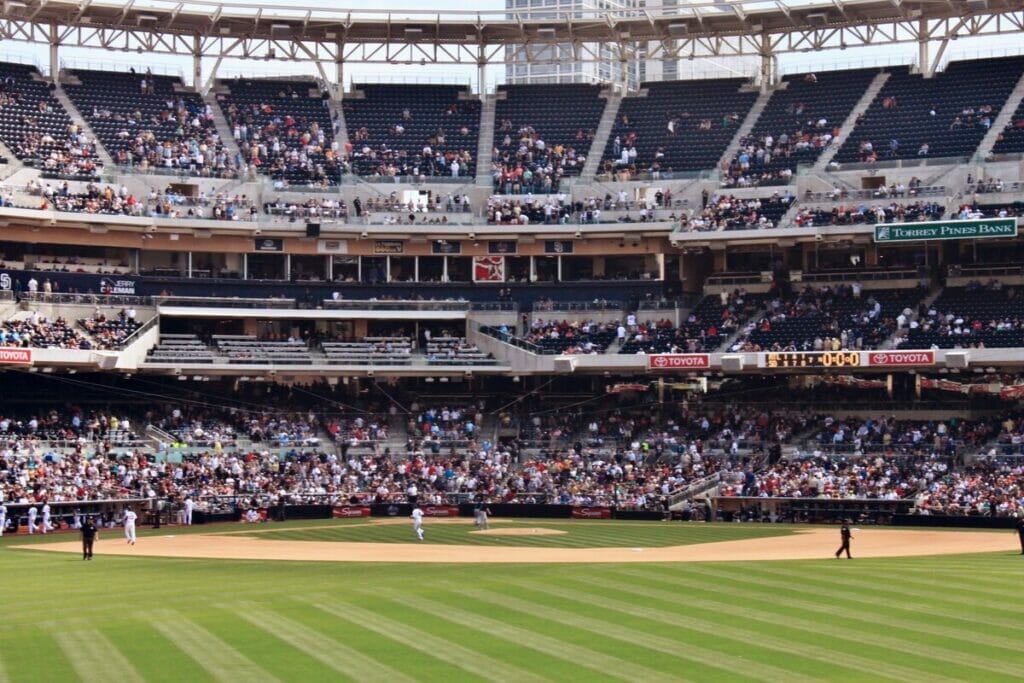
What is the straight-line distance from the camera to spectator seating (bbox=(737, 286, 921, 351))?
206ft

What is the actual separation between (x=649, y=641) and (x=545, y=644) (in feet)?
5.62

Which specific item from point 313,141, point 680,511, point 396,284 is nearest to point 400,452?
point 396,284

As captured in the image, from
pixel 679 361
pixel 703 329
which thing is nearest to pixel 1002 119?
pixel 703 329

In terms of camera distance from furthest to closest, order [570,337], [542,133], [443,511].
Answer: [542,133]
[570,337]
[443,511]

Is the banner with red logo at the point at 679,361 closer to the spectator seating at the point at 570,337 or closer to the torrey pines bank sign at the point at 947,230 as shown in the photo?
the spectator seating at the point at 570,337

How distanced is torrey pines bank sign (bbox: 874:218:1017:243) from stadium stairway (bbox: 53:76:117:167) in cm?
3608

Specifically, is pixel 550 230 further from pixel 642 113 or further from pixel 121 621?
pixel 121 621

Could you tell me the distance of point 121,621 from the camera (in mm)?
26297

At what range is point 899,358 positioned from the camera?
6019 centimetres

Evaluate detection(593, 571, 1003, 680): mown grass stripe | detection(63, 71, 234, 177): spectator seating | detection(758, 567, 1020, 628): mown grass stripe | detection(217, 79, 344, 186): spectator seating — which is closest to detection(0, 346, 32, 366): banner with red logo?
detection(63, 71, 234, 177): spectator seating

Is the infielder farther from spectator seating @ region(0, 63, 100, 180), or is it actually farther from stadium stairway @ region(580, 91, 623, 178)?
stadium stairway @ region(580, 91, 623, 178)

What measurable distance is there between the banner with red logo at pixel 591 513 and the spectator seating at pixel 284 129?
23718 millimetres

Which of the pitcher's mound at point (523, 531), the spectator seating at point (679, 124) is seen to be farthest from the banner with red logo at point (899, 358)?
the pitcher's mound at point (523, 531)

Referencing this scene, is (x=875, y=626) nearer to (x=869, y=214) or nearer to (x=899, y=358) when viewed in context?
(x=899, y=358)
